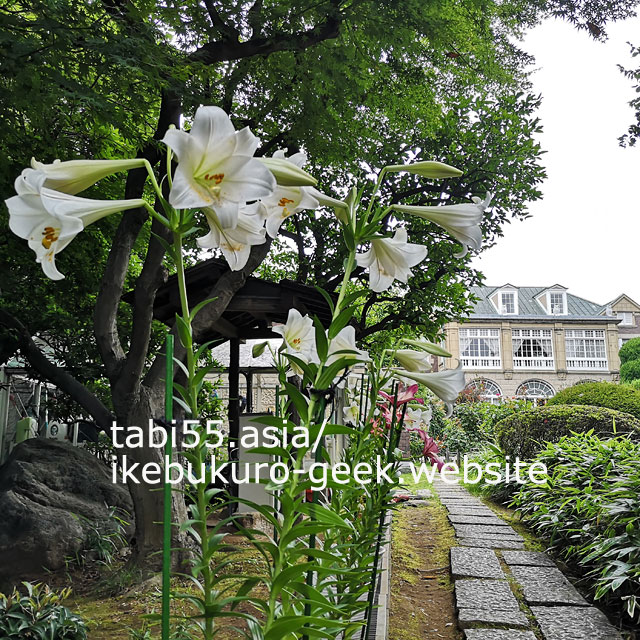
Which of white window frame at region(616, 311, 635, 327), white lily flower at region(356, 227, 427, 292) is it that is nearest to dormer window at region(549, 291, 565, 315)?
white window frame at region(616, 311, 635, 327)

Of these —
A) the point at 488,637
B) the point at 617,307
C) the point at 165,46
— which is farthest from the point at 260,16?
the point at 617,307

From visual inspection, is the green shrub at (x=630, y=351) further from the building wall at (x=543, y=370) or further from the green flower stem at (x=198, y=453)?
the green flower stem at (x=198, y=453)

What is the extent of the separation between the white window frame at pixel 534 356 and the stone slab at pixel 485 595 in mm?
29506

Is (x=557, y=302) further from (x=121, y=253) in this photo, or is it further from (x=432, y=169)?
(x=432, y=169)

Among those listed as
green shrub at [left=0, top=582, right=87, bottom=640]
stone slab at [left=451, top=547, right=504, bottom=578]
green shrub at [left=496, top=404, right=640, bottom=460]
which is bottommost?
stone slab at [left=451, top=547, right=504, bottom=578]

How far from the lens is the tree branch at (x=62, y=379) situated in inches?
189

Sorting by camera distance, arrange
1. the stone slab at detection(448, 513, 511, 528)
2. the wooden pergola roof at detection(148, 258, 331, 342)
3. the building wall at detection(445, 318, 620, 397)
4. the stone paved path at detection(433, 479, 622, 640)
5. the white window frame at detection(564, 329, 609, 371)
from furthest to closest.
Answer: the white window frame at detection(564, 329, 609, 371), the building wall at detection(445, 318, 620, 397), the stone slab at detection(448, 513, 511, 528), the wooden pergola roof at detection(148, 258, 331, 342), the stone paved path at detection(433, 479, 622, 640)

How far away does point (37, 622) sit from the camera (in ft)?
8.40

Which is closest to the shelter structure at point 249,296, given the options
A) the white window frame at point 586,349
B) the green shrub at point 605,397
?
the green shrub at point 605,397

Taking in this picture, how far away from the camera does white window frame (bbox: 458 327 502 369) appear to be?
106 ft

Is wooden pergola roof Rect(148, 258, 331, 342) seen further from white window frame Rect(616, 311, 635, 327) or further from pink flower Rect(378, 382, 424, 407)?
white window frame Rect(616, 311, 635, 327)

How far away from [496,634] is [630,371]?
107ft

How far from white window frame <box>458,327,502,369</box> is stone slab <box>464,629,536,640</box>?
97.6 feet

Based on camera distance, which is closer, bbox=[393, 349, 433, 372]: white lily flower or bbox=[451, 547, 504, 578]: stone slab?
bbox=[393, 349, 433, 372]: white lily flower
